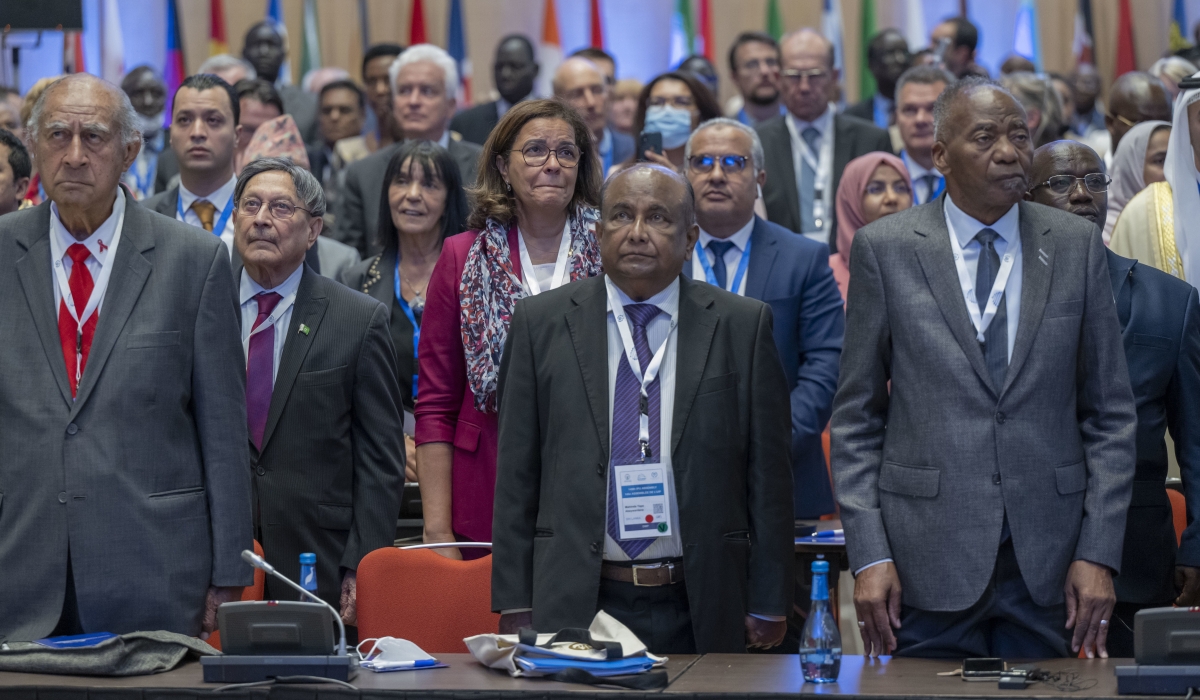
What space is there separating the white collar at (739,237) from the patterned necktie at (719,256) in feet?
0.04

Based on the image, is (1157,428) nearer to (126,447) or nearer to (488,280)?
(488,280)

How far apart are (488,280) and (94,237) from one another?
3.44ft

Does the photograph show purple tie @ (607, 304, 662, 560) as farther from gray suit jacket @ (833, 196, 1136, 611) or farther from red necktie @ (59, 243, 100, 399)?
red necktie @ (59, 243, 100, 399)

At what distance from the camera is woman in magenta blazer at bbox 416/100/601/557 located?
402cm

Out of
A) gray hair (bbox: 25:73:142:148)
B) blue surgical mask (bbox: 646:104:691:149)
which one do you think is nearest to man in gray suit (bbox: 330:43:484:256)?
blue surgical mask (bbox: 646:104:691:149)

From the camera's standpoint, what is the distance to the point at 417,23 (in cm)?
1159

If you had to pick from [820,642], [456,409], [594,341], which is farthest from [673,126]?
[820,642]

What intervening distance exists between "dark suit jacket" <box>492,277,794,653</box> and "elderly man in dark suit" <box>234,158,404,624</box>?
2.58ft

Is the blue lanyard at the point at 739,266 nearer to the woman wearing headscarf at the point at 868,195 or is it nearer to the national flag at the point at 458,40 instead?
the woman wearing headscarf at the point at 868,195

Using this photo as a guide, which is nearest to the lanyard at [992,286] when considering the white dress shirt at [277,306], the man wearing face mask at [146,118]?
the white dress shirt at [277,306]

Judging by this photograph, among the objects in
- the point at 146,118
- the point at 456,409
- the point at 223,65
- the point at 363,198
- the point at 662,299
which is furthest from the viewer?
the point at 146,118

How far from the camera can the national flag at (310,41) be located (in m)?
11.5

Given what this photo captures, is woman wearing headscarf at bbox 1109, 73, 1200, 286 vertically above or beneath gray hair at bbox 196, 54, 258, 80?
beneath

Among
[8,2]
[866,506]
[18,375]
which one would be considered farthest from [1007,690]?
[8,2]
